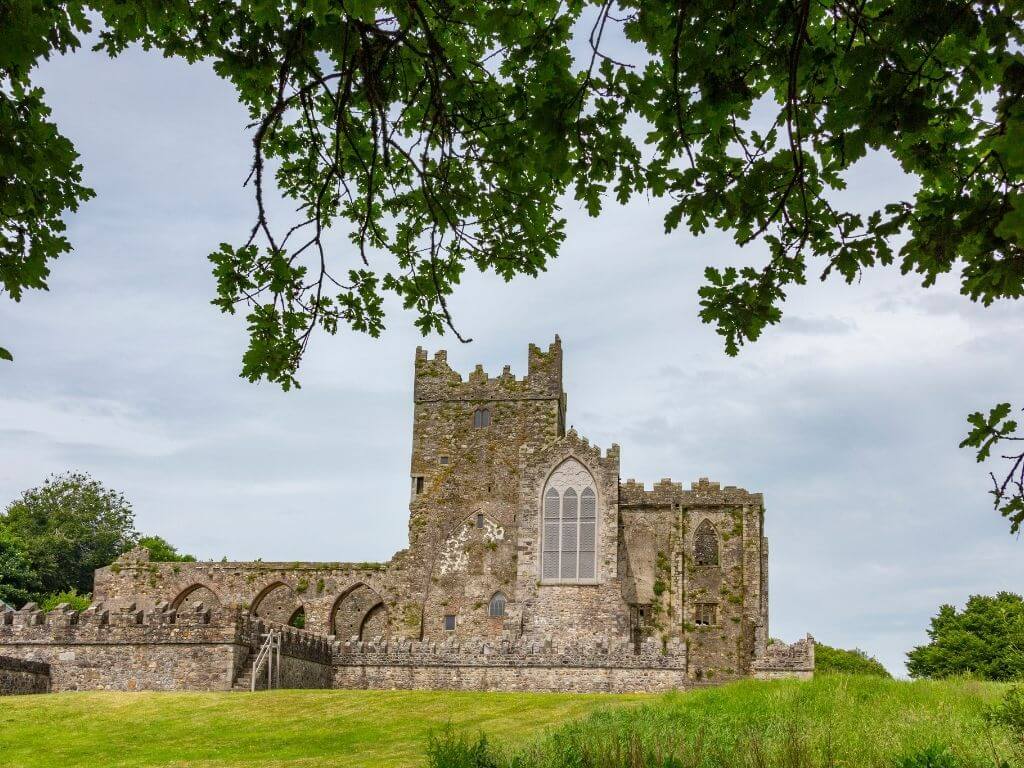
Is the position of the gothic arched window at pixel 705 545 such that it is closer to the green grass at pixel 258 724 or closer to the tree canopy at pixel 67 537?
the green grass at pixel 258 724

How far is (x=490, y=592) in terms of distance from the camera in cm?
4009

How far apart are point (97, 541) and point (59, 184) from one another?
6212 cm

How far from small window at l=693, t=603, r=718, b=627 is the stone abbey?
72 mm

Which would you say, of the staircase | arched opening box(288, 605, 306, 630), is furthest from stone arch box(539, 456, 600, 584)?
the staircase

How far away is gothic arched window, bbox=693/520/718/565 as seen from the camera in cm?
3928

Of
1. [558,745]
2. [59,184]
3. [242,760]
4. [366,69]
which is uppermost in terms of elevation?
[366,69]

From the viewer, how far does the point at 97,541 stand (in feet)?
214

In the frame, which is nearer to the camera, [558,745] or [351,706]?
[558,745]

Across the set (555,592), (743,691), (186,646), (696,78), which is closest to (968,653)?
(555,592)

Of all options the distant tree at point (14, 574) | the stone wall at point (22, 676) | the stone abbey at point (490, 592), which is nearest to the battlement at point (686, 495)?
the stone abbey at point (490, 592)

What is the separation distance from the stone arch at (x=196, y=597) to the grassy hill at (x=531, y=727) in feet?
54.9

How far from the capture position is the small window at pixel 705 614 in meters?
38.4

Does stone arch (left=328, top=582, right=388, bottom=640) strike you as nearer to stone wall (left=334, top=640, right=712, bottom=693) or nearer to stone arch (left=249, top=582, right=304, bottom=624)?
stone arch (left=249, top=582, right=304, bottom=624)

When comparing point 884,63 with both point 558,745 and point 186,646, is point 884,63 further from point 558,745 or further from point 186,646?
point 186,646
